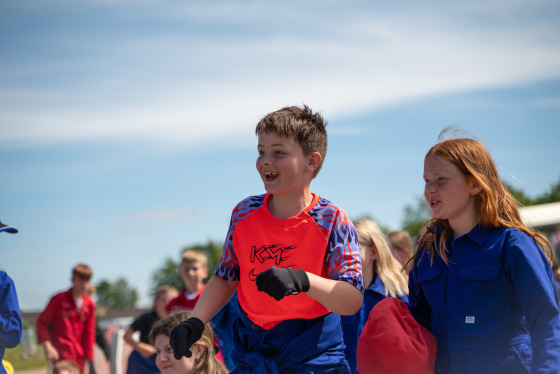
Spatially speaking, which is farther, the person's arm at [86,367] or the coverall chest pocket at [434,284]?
the person's arm at [86,367]

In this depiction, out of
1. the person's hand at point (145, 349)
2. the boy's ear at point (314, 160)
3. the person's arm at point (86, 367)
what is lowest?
the person's arm at point (86, 367)

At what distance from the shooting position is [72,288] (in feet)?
30.5

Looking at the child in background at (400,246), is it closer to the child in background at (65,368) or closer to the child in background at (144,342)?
the child in background at (144,342)

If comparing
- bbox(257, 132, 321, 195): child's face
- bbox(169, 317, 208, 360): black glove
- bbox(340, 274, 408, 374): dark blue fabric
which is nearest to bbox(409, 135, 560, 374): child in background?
bbox(257, 132, 321, 195): child's face

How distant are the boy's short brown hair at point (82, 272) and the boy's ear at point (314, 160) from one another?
6.85m

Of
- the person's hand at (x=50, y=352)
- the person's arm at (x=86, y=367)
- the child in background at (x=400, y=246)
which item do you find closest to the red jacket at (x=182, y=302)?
the person's hand at (x=50, y=352)

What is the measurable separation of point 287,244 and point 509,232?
0.97 meters

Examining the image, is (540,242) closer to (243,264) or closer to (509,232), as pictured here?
(509,232)

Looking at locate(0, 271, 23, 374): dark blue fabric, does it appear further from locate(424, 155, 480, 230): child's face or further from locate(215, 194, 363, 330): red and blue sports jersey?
locate(424, 155, 480, 230): child's face

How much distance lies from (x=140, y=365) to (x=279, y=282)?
5.47 m

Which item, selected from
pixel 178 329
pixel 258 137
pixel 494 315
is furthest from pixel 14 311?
pixel 494 315

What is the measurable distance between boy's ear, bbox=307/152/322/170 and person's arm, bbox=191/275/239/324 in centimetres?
67

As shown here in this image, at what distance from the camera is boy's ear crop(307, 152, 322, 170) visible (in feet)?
10.3

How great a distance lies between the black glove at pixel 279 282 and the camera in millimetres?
2533
